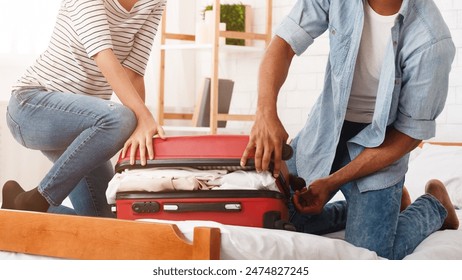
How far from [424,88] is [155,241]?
78cm

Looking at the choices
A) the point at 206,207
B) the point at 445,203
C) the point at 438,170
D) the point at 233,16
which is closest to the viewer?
the point at 206,207

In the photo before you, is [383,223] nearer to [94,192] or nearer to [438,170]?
[94,192]

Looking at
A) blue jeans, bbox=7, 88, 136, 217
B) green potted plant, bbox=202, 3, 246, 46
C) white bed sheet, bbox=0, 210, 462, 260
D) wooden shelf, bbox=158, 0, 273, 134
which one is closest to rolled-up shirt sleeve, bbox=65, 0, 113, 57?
blue jeans, bbox=7, 88, 136, 217

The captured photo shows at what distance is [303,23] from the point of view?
1.78 metres

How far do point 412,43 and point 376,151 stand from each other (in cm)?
27

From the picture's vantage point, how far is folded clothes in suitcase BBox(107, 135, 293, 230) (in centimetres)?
144

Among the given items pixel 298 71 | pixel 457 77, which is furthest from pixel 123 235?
pixel 298 71

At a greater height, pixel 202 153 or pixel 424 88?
pixel 424 88

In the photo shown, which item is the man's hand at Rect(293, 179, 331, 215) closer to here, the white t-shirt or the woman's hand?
the white t-shirt

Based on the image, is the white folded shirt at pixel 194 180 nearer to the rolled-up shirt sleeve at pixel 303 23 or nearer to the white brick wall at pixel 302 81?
the rolled-up shirt sleeve at pixel 303 23

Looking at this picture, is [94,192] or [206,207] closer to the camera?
[206,207]

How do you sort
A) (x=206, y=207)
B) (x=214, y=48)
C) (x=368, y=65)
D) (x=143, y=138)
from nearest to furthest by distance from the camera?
(x=206, y=207), (x=143, y=138), (x=368, y=65), (x=214, y=48)

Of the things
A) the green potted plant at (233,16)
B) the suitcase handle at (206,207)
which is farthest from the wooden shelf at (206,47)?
the suitcase handle at (206,207)

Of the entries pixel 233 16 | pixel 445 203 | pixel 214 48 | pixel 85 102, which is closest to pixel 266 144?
pixel 85 102
